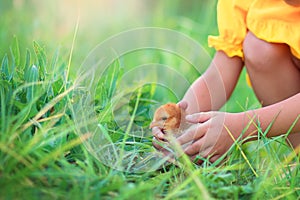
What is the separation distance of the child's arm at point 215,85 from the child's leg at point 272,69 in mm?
81

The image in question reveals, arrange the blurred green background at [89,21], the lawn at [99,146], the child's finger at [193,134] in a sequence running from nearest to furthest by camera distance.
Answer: the lawn at [99,146]
the child's finger at [193,134]
the blurred green background at [89,21]

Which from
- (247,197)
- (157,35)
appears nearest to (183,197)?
(247,197)

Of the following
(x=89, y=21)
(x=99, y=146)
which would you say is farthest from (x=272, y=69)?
(x=89, y=21)

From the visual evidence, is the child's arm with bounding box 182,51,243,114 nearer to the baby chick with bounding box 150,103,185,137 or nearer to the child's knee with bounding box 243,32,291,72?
the child's knee with bounding box 243,32,291,72

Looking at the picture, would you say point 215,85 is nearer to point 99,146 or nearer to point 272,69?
point 272,69

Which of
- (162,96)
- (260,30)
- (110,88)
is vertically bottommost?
(162,96)

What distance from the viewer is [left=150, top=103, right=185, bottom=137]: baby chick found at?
145 centimetres

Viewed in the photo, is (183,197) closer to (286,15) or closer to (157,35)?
(286,15)

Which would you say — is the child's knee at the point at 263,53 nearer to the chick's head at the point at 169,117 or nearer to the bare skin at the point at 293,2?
the bare skin at the point at 293,2

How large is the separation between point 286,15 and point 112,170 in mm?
744

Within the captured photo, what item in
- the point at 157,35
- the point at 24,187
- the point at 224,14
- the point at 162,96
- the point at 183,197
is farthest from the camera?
the point at 157,35

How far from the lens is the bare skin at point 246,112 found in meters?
1.45

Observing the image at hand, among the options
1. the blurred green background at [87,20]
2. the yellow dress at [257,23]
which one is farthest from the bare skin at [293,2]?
the blurred green background at [87,20]

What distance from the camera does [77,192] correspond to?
1047 mm
